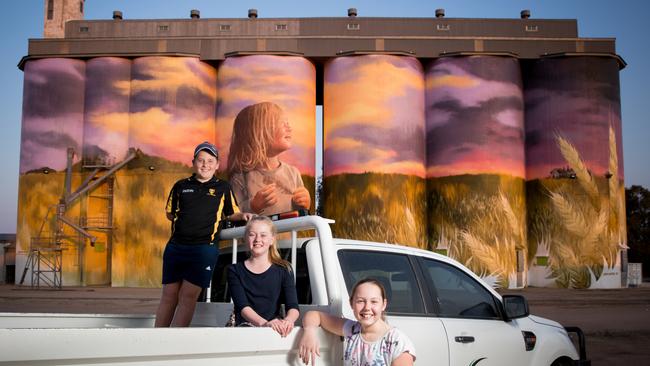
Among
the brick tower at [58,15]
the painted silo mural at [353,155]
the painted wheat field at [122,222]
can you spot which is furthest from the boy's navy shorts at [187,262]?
the brick tower at [58,15]

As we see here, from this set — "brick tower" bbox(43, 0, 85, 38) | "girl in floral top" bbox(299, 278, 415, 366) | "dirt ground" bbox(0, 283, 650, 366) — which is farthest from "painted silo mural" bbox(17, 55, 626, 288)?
"girl in floral top" bbox(299, 278, 415, 366)

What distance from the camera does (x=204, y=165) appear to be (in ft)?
15.6

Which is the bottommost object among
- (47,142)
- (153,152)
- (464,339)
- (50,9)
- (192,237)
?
(464,339)

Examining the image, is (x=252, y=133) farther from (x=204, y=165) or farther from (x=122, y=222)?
(x=204, y=165)

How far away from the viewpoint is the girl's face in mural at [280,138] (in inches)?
1453

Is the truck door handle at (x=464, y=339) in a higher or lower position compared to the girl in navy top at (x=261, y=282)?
lower

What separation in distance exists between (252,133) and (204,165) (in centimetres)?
3239

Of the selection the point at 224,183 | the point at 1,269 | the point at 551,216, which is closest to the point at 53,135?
the point at 1,269

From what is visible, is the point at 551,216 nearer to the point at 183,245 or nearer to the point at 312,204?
the point at 312,204

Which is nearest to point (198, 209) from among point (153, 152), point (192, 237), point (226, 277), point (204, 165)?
point (192, 237)

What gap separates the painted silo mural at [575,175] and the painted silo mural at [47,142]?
26.6 m

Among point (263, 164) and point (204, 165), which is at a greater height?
point (263, 164)

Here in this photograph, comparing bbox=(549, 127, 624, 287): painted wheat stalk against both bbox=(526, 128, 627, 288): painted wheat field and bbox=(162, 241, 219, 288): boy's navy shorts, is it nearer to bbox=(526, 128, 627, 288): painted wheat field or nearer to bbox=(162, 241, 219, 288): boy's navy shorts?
bbox=(526, 128, 627, 288): painted wheat field

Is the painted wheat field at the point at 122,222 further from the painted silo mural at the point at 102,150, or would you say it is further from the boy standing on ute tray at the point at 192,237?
the boy standing on ute tray at the point at 192,237
